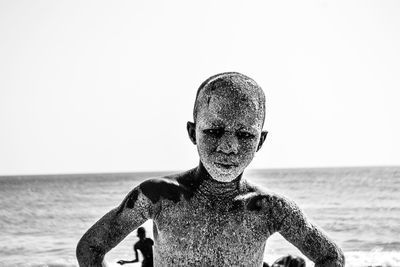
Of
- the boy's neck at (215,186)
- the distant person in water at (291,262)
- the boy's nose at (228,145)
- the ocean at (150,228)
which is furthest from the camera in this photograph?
the ocean at (150,228)

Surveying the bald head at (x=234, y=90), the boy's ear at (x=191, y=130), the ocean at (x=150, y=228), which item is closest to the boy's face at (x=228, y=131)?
the bald head at (x=234, y=90)

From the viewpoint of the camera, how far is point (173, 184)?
273cm

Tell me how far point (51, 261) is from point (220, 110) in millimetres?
20666

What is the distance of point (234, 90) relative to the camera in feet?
8.48

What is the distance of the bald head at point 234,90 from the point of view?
258 cm

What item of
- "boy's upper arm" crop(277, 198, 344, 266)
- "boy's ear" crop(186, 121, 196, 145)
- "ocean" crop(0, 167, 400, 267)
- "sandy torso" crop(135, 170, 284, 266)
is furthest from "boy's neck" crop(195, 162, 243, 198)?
"ocean" crop(0, 167, 400, 267)

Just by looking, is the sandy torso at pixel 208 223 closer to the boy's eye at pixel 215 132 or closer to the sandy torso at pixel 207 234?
the sandy torso at pixel 207 234

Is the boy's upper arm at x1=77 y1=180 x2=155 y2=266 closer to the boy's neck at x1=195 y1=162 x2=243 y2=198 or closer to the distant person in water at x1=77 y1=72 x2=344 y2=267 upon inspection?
the distant person in water at x1=77 y1=72 x2=344 y2=267

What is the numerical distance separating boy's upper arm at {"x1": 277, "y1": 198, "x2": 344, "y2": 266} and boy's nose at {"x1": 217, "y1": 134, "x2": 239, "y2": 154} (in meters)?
0.41

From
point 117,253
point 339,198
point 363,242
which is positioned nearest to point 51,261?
point 117,253

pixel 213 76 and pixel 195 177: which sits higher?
pixel 213 76

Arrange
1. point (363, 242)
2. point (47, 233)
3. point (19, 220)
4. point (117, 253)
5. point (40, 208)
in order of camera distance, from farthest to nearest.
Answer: point (40, 208) → point (19, 220) → point (47, 233) → point (363, 242) → point (117, 253)

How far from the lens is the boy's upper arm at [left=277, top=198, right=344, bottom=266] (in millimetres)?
2719

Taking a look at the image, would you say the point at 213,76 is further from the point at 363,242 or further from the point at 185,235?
the point at 363,242
